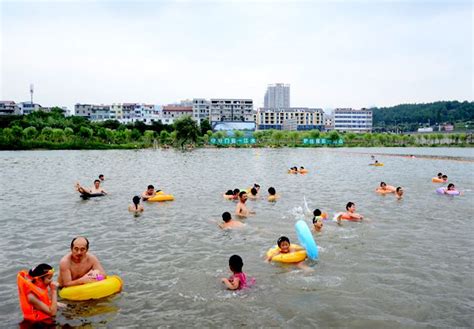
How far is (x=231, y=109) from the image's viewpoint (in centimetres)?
16562

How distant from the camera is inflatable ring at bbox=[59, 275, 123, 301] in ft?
25.7

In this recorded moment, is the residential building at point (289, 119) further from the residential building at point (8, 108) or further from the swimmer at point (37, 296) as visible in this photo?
the swimmer at point (37, 296)

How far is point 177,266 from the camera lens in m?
10.1

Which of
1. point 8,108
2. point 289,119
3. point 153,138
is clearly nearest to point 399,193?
point 153,138

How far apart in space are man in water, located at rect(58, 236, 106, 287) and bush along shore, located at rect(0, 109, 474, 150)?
7709 centimetres

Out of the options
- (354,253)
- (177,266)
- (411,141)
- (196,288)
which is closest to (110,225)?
(177,266)

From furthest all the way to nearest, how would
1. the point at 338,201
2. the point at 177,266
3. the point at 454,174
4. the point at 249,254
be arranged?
the point at 454,174 < the point at 338,201 < the point at 249,254 < the point at 177,266

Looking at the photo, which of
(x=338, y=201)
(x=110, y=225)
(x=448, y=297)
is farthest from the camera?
(x=338, y=201)

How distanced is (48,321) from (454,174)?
34412mm

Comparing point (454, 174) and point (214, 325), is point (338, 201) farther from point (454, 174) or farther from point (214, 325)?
point (454, 174)

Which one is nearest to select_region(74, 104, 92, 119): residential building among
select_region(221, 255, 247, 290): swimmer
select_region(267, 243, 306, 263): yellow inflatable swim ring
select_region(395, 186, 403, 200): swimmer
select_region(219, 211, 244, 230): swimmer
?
select_region(395, 186, 403, 200): swimmer

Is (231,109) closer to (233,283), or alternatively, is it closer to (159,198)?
(159,198)

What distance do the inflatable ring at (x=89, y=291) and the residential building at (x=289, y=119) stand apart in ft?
573

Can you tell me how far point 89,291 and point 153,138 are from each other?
283ft
